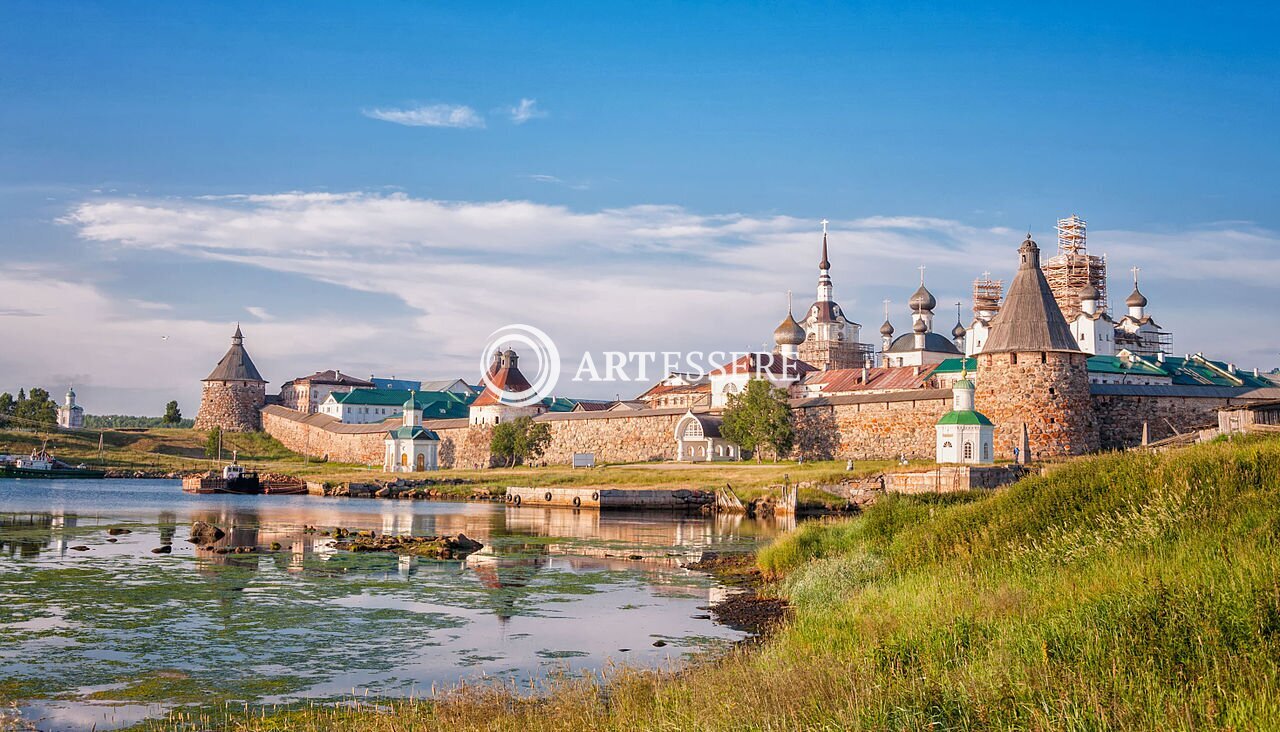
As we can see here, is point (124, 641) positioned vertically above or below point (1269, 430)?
below

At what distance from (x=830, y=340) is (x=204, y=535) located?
216 ft

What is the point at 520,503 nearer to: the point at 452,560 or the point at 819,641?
Result: the point at 452,560

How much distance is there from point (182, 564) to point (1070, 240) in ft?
213

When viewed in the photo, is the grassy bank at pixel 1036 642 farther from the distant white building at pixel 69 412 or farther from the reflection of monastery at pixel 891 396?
the distant white building at pixel 69 412

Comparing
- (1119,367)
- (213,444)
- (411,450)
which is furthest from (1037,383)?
(213,444)

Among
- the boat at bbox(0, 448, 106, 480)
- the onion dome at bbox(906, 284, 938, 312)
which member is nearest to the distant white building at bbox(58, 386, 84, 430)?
the boat at bbox(0, 448, 106, 480)

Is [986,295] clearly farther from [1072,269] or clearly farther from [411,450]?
[411,450]

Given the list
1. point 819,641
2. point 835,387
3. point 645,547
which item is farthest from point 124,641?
point 835,387

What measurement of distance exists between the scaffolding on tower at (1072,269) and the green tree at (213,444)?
57488 mm

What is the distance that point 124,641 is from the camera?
1238 cm

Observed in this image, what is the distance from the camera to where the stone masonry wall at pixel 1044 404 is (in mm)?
41312

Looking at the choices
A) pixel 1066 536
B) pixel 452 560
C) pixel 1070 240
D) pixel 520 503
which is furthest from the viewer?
pixel 1070 240

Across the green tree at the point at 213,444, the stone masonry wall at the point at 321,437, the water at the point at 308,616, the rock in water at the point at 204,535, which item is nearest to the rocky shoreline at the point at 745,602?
the water at the point at 308,616

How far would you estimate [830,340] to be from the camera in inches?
3396
